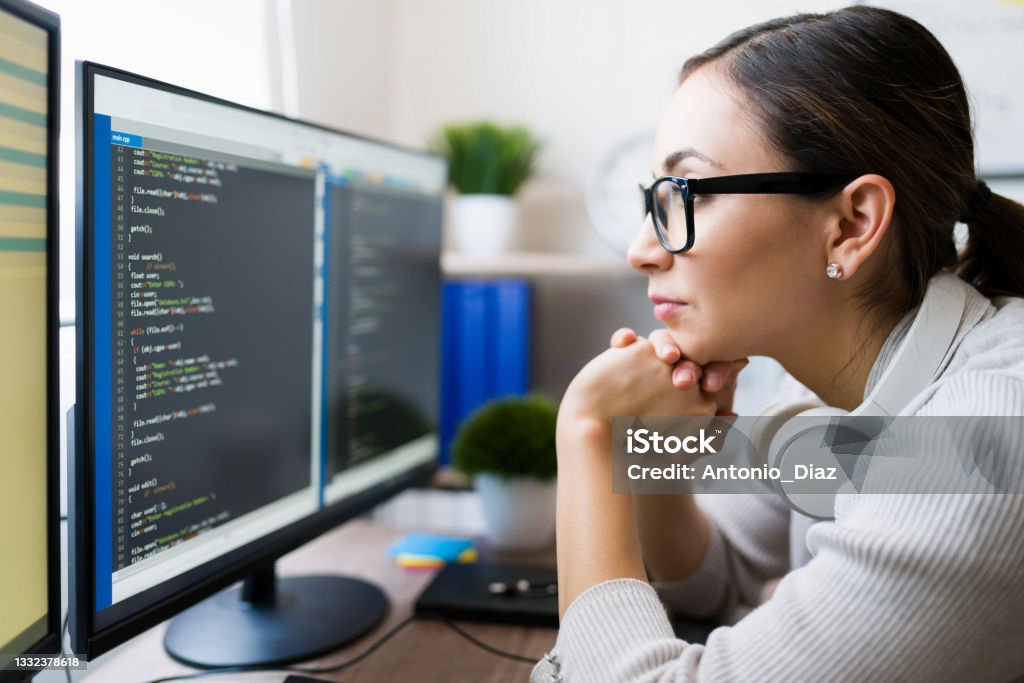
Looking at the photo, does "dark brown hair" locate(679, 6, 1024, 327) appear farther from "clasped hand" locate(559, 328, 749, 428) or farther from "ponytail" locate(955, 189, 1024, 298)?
"clasped hand" locate(559, 328, 749, 428)

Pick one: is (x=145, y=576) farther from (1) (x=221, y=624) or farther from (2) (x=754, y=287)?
(2) (x=754, y=287)

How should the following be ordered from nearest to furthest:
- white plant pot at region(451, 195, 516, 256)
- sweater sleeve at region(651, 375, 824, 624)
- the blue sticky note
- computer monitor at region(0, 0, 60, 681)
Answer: computer monitor at region(0, 0, 60, 681) → sweater sleeve at region(651, 375, 824, 624) → the blue sticky note → white plant pot at region(451, 195, 516, 256)

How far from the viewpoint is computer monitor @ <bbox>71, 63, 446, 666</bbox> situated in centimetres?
65

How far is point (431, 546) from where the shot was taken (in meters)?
1.17

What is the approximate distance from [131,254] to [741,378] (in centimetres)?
109

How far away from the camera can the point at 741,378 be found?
1.46 meters

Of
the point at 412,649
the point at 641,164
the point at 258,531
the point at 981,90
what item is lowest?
the point at 412,649

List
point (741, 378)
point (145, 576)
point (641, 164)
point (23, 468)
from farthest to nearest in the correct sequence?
point (641, 164) < point (741, 378) < point (145, 576) < point (23, 468)

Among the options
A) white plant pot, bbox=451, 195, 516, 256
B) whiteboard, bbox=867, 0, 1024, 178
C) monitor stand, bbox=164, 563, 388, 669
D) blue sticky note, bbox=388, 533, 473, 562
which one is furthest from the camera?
white plant pot, bbox=451, 195, 516, 256

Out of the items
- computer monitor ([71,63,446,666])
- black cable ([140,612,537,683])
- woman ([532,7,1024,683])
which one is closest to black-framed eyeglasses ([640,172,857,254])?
woman ([532,7,1024,683])

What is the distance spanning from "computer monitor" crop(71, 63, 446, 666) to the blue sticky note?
4.1 inches

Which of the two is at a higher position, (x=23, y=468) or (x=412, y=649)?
(x=23, y=468)

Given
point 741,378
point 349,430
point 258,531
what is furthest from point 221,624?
point 741,378

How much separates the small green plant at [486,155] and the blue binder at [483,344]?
22 centimetres
